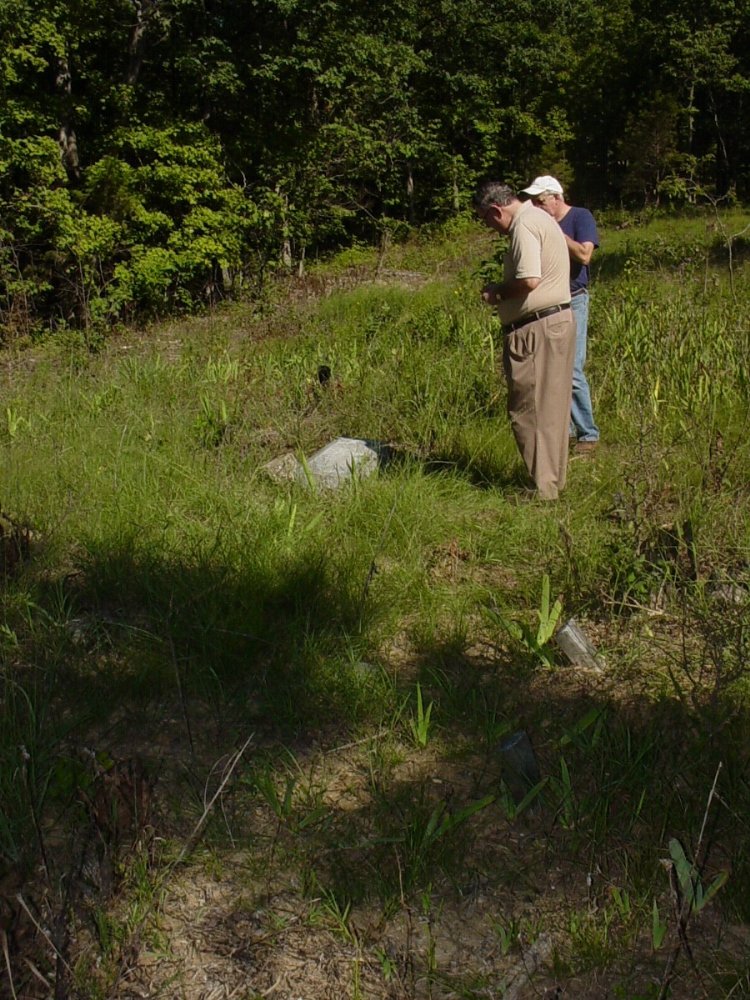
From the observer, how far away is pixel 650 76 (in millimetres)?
30656

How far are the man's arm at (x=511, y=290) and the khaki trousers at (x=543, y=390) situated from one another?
0.17 m

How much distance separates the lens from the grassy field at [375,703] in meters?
2.25

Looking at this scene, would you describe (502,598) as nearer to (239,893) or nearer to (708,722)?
(708,722)

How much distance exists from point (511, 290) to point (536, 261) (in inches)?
→ 7.8

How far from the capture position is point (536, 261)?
178 inches

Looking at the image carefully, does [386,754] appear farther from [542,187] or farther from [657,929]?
[542,187]

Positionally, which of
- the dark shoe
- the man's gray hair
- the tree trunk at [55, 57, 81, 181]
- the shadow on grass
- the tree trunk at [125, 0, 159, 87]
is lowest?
the shadow on grass

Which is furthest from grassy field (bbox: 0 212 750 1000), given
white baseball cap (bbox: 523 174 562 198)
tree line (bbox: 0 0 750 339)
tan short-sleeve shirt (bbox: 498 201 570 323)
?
tree line (bbox: 0 0 750 339)

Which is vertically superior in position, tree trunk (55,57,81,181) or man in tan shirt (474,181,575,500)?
tree trunk (55,57,81,181)

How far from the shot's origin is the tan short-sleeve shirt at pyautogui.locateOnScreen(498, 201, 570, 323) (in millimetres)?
4520

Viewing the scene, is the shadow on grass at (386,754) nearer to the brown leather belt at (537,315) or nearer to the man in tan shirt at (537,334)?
the man in tan shirt at (537,334)

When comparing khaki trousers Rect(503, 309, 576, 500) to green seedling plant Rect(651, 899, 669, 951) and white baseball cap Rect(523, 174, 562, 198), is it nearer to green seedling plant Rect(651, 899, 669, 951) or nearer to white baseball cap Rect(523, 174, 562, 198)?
white baseball cap Rect(523, 174, 562, 198)

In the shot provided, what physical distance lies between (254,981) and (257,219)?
1391 centimetres

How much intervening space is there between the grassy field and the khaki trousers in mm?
218
